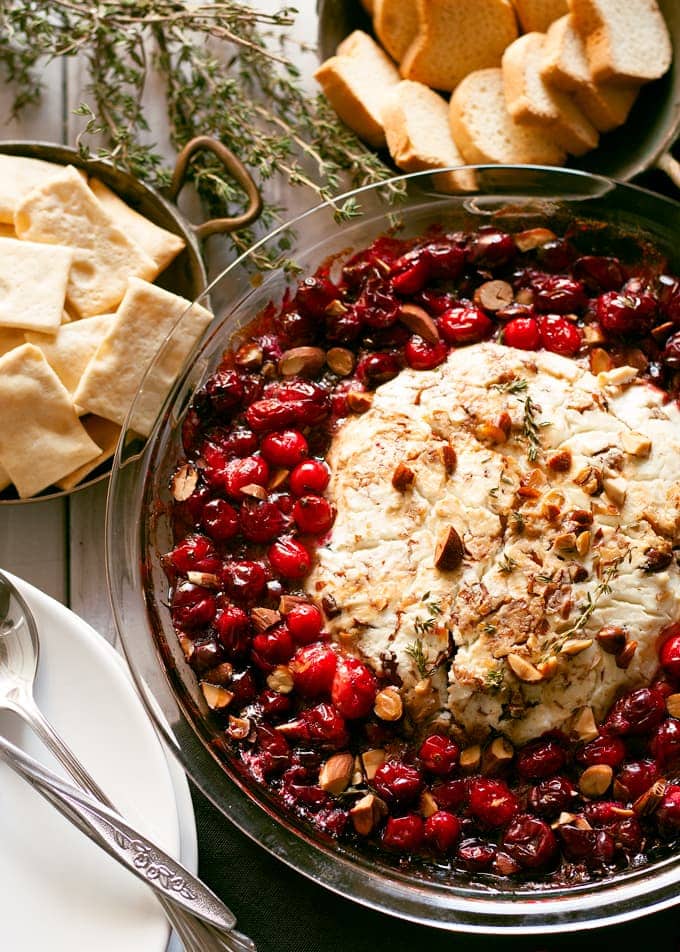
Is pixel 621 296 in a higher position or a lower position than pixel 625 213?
lower

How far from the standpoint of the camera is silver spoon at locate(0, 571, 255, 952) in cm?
264

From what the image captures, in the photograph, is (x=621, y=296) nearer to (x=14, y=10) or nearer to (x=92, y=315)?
(x=92, y=315)

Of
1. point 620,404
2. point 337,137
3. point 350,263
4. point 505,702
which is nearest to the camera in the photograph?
point 505,702

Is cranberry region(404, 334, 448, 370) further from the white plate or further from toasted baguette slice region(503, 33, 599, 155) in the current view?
the white plate

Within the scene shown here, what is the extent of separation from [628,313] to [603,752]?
4.09ft

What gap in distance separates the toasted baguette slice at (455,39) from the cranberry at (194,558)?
173 cm

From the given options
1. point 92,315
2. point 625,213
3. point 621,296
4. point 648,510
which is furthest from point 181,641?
point 625,213

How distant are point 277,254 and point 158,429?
2.15 feet

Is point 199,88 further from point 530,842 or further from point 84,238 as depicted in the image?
point 530,842

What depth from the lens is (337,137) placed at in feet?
10.7

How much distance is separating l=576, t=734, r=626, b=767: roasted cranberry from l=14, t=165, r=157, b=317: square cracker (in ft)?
6.29

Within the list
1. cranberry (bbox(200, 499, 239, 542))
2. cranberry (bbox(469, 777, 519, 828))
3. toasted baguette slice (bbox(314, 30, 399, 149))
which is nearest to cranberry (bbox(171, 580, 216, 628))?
cranberry (bbox(200, 499, 239, 542))

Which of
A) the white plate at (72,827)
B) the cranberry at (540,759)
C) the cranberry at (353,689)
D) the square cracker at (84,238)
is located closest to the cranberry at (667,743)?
the cranberry at (540,759)

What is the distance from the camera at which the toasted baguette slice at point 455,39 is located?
317 cm
